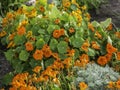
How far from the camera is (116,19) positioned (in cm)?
645

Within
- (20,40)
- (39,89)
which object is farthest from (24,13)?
(39,89)

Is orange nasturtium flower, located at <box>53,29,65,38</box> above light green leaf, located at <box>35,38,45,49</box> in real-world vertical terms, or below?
above

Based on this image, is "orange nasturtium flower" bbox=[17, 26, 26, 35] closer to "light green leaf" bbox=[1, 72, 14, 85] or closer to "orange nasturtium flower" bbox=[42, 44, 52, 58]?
"orange nasturtium flower" bbox=[42, 44, 52, 58]

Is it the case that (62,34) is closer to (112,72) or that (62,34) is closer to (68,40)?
(68,40)

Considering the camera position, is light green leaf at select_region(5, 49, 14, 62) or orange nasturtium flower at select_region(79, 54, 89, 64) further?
light green leaf at select_region(5, 49, 14, 62)

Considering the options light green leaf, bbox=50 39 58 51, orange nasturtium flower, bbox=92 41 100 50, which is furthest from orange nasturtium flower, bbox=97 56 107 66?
light green leaf, bbox=50 39 58 51

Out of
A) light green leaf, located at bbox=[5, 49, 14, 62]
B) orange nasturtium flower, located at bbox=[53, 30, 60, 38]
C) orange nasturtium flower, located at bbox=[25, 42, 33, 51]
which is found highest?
orange nasturtium flower, located at bbox=[53, 30, 60, 38]

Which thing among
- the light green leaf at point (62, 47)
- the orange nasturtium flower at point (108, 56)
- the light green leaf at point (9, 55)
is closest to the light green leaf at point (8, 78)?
the light green leaf at point (9, 55)

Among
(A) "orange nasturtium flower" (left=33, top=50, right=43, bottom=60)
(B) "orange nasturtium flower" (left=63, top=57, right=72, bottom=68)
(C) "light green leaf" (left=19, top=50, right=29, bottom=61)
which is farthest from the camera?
(C) "light green leaf" (left=19, top=50, right=29, bottom=61)

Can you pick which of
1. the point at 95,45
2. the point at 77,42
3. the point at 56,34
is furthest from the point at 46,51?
the point at 95,45

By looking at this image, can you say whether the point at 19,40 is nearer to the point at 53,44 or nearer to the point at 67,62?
the point at 53,44

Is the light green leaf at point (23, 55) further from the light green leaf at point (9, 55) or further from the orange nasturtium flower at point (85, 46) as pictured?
the orange nasturtium flower at point (85, 46)

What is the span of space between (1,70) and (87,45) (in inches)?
45.9

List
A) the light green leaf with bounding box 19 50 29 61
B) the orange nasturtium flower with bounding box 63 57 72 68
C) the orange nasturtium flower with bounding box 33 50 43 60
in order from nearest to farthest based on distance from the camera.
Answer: the orange nasturtium flower with bounding box 63 57 72 68 < the orange nasturtium flower with bounding box 33 50 43 60 < the light green leaf with bounding box 19 50 29 61
